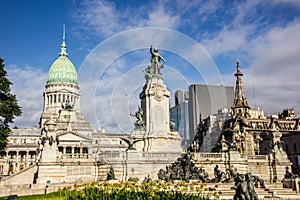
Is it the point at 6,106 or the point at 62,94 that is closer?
the point at 6,106

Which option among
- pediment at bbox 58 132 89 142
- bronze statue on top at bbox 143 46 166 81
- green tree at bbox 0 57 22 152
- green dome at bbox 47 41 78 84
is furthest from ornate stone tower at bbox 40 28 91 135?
green tree at bbox 0 57 22 152

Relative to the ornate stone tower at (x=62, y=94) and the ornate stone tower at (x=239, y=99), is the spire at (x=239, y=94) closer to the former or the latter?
the ornate stone tower at (x=239, y=99)

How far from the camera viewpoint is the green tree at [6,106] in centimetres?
3638

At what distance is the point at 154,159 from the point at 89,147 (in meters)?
56.3

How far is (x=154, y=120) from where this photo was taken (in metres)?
49.6

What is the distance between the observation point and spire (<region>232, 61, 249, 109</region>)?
9825 centimetres

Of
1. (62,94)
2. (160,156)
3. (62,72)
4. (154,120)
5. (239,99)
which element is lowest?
(160,156)

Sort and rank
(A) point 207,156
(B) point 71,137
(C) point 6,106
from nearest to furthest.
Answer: (C) point 6,106
(A) point 207,156
(B) point 71,137

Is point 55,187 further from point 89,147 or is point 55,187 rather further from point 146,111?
point 89,147

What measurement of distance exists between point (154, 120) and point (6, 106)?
21.5 m

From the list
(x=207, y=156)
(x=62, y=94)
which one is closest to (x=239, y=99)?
(x=207, y=156)

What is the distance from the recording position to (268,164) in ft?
167

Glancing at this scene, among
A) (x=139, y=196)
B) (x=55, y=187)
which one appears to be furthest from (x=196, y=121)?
(x=139, y=196)

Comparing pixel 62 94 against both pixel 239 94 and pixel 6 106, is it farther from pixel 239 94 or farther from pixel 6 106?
pixel 6 106
